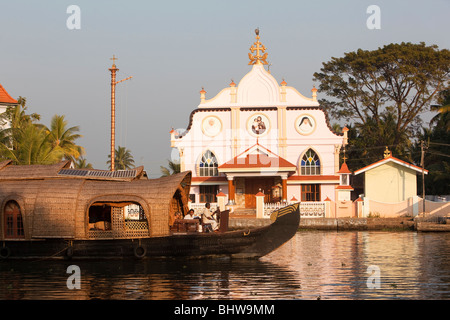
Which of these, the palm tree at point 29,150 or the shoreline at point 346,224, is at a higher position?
the palm tree at point 29,150

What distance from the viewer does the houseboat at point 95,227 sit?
17.9 m

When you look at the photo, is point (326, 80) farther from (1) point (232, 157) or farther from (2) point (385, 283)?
(2) point (385, 283)

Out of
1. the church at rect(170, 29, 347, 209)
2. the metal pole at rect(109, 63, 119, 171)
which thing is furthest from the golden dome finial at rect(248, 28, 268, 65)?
the metal pole at rect(109, 63, 119, 171)

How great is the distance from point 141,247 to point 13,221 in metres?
3.50

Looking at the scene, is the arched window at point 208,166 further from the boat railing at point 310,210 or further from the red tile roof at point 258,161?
the boat railing at point 310,210

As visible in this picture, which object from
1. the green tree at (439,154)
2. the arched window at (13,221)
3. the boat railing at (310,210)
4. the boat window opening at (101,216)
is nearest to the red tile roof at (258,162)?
the boat railing at (310,210)

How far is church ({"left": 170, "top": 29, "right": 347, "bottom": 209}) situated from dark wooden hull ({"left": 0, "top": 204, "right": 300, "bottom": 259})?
1795 centimetres

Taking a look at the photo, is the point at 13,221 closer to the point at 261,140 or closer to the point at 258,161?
the point at 258,161

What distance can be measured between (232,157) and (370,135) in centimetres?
1365

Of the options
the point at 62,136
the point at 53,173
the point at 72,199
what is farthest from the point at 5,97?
the point at 72,199

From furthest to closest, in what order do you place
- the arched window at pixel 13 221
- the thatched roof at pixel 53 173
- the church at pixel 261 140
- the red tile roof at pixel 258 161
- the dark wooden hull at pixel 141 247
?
1. the church at pixel 261 140
2. the red tile roof at pixel 258 161
3. the thatched roof at pixel 53 173
4. the dark wooden hull at pixel 141 247
5. the arched window at pixel 13 221

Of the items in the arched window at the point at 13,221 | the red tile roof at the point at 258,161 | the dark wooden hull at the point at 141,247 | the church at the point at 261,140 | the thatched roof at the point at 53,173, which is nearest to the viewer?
the arched window at the point at 13,221

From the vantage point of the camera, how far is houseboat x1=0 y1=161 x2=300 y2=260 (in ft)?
58.8

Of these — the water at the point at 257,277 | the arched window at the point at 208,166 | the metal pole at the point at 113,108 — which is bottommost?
the water at the point at 257,277
